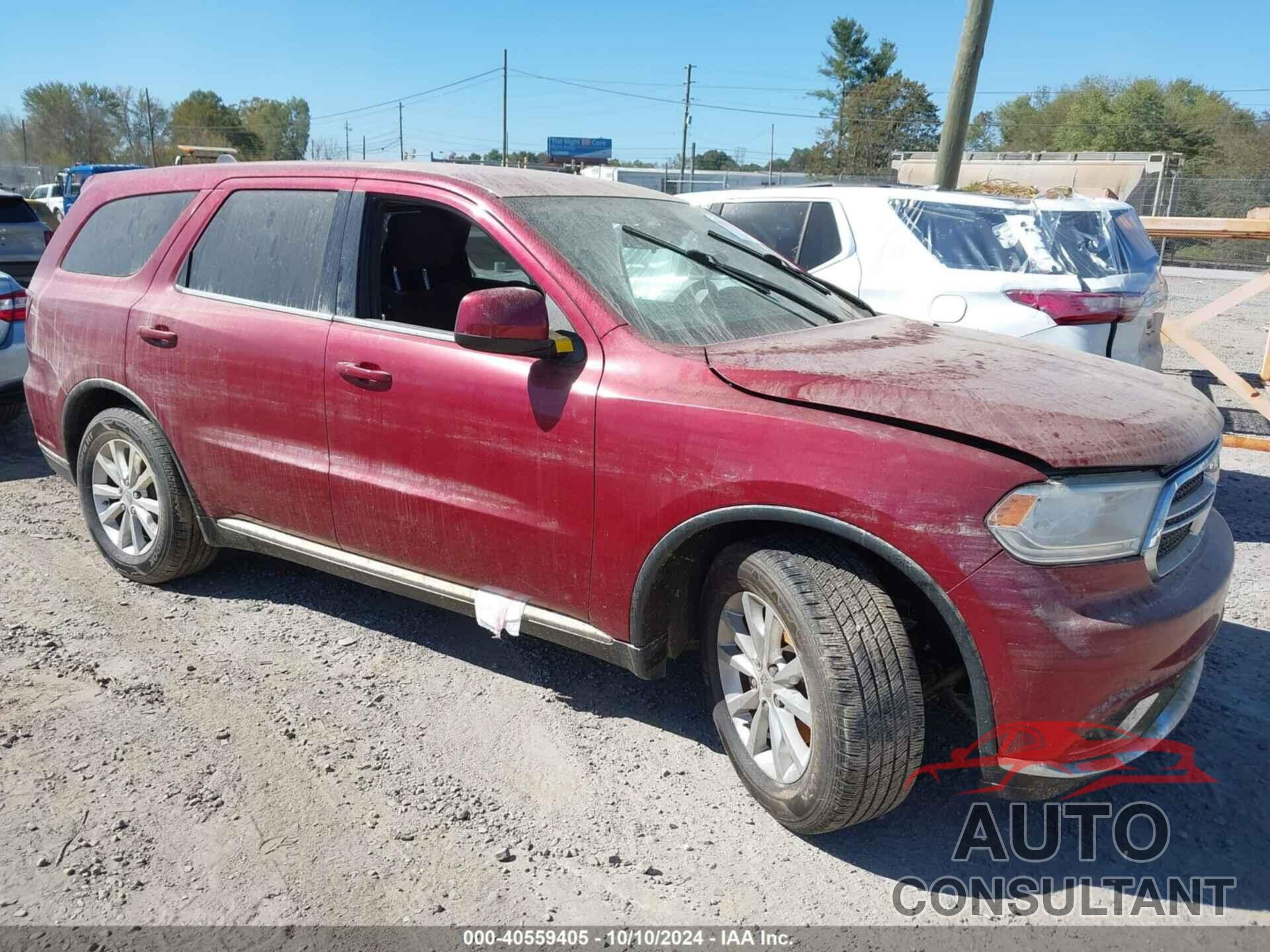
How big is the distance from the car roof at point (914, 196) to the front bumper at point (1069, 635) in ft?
12.8

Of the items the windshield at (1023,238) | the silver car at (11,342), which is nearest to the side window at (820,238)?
the windshield at (1023,238)

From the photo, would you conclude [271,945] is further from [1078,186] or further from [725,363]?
[1078,186]

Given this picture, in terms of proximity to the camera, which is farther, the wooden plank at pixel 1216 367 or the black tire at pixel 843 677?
the wooden plank at pixel 1216 367

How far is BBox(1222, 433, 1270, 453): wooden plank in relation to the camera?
24.2ft

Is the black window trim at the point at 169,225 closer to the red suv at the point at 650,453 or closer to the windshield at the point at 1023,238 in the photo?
the red suv at the point at 650,453

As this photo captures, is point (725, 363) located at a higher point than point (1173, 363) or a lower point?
higher

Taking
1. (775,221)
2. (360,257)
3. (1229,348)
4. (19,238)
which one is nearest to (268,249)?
(360,257)

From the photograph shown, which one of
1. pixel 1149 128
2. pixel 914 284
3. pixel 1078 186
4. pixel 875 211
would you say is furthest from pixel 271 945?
pixel 1149 128

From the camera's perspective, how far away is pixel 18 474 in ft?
20.9

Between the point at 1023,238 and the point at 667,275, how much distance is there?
313 centimetres

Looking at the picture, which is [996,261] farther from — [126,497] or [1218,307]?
[126,497]

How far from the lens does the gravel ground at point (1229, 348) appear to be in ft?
29.6

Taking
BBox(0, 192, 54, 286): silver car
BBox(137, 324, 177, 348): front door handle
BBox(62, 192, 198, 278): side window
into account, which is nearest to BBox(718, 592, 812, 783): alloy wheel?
BBox(137, 324, 177, 348): front door handle

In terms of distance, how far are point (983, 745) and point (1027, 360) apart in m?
1.28
